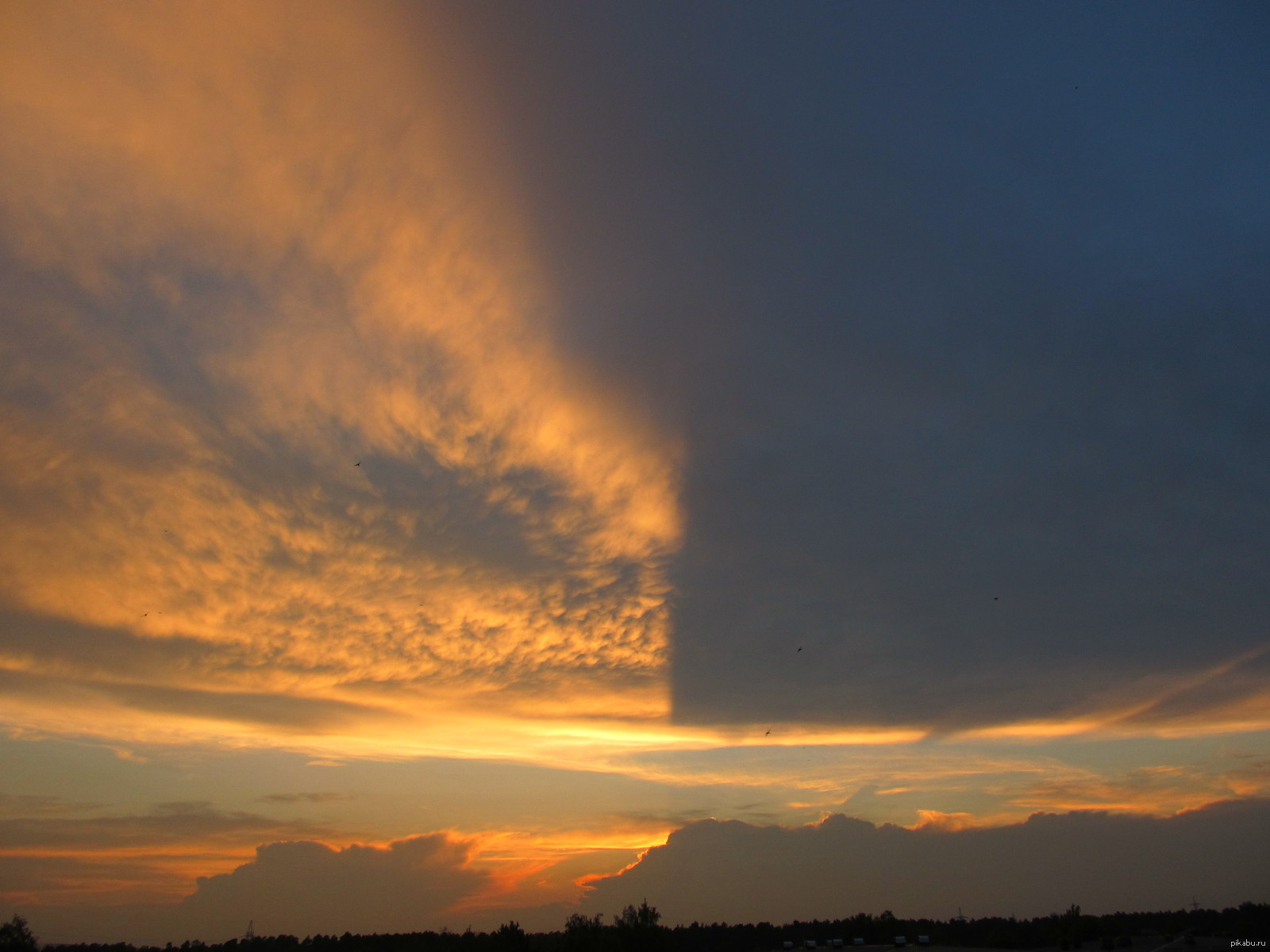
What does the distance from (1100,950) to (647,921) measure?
50482 mm

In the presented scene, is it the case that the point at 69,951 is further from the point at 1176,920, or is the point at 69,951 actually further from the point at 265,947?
the point at 1176,920

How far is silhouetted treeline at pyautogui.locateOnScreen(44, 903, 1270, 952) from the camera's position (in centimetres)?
9012

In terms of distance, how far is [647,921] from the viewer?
9588cm

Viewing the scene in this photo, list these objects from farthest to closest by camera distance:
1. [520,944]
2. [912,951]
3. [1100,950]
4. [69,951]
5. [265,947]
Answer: [69,951] < [265,947] < [912,951] < [520,944] < [1100,950]

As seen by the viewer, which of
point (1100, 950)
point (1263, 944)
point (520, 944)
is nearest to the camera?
point (1263, 944)

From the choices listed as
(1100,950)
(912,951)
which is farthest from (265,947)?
(1100,950)

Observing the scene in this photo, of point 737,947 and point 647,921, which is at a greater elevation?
point 647,921

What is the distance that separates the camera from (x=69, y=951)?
544 feet

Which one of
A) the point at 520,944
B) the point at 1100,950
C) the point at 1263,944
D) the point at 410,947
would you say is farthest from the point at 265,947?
the point at 1263,944

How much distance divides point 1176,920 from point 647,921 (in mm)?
73632

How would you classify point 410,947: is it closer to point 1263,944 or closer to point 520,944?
point 520,944

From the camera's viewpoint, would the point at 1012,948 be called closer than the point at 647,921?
No

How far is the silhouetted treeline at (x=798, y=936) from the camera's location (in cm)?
9012

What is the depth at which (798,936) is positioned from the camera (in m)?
160
